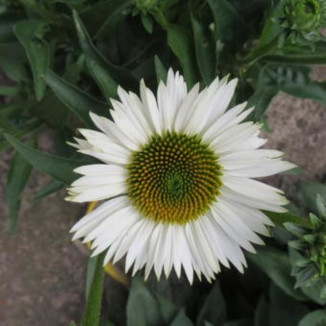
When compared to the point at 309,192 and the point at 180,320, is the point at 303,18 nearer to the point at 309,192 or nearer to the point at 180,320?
the point at 309,192

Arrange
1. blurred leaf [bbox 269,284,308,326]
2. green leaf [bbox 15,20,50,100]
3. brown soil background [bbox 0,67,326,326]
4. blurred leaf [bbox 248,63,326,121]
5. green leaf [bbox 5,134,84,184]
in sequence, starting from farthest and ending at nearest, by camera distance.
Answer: brown soil background [bbox 0,67,326,326] < blurred leaf [bbox 269,284,308,326] < blurred leaf [bbox 248,63,326,121] < green leaf [bbox 15,20,50,100] < green leaf [bbox 5,134,84,184]

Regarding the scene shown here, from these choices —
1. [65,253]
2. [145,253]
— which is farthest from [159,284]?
[145,253]

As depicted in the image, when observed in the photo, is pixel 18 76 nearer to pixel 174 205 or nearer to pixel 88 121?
pixel 88 121

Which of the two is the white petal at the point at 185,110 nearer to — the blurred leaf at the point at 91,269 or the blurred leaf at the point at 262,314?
the blurred leaf at the point at 91,269

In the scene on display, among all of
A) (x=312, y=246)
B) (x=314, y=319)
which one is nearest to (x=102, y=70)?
(x=312, y=246)

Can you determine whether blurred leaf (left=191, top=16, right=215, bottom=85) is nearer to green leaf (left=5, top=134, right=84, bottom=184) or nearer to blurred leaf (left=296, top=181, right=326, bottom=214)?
green leaf (left=5, top=134, right=84, bottom=184)

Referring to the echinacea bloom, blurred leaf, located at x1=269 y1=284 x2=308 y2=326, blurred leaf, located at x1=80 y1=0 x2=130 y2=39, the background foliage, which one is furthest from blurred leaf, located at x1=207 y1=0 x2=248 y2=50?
blurred leaf, located at x1=269 y1=284 x2=308 y2=326
